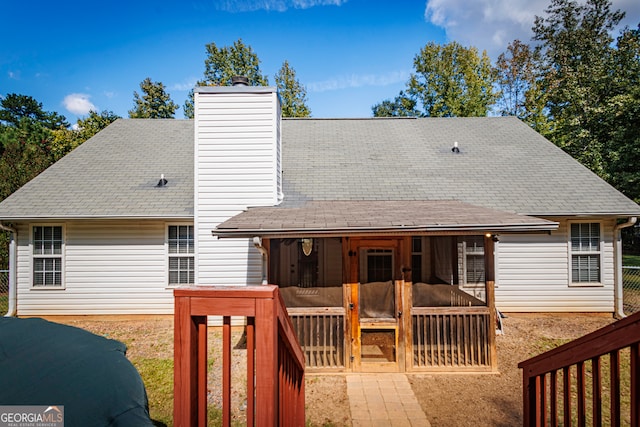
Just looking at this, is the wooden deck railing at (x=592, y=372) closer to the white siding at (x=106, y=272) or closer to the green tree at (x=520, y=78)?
the white siding at (x=106, y=272)

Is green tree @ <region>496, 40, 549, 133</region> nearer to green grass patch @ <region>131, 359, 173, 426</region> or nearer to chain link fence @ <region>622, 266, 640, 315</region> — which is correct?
chain link fence @ <region>622, 266, 640, 315</region>

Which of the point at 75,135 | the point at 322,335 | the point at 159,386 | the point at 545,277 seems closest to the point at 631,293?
the point at 545,277

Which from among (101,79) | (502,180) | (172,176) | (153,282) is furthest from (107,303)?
(502,180)

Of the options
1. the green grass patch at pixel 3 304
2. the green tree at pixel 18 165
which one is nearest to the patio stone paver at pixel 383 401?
the green grass patch at pixel 3 304

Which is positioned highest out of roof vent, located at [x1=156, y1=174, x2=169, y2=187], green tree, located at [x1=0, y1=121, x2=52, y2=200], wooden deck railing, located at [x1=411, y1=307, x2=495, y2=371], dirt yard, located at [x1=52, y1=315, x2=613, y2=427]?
green tree, located at [x1=0, y1=121, x2=52, y2=200]

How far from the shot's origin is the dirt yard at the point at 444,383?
4.64 m

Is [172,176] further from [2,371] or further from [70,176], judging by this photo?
[2,371]

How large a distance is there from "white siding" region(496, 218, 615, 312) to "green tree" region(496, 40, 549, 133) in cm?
1636

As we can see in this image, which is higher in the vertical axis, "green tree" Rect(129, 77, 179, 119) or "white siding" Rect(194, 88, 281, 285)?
"green tree" Rect(129, 77, 179, 119)

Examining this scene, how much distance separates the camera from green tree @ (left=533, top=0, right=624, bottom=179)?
651 inches

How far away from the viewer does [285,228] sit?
5188mm

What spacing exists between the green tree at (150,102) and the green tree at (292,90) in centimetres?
890

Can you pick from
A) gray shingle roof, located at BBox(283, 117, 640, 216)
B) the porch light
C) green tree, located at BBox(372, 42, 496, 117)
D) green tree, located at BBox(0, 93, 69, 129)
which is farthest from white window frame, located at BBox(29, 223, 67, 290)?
green tree, located at BBox(0, 93, 69, 129)

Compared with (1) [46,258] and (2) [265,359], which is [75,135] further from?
(2) [265,359]
